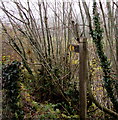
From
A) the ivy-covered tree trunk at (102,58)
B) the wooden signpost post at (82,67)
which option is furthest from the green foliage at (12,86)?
the ivy-covered tree trunk at (102,58)

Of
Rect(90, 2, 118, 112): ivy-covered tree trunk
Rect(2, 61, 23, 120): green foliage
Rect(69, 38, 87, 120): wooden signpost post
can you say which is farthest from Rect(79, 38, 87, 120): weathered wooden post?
Rect(90, 2, 118, 112): ivy-covered tree trunk

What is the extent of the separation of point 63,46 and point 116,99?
1.83 meters

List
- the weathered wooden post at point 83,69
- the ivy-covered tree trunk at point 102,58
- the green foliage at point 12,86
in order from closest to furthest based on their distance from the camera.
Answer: the weathered wooden post at point 83,69 < the green foliage at point 12,86 < the ivy-covered tree trunk at point 102,58

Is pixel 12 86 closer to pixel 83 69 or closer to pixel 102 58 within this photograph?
pixel 83 69

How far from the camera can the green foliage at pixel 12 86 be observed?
230 centimetres

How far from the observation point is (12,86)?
7.55 feet

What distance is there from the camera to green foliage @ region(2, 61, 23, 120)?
230 cm

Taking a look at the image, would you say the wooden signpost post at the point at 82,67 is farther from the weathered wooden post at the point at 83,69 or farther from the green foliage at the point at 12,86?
the green foliage at the point at 12,86

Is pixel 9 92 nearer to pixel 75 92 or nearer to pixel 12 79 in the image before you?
pixel 12 79

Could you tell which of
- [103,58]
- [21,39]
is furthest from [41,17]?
[103,58]

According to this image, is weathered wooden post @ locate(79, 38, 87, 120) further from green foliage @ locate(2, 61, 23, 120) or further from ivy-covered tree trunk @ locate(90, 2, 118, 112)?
ivy-covered tree trunk @ locate(90, 2, 118, 112)

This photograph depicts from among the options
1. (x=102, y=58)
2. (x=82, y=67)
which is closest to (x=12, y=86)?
(x=82, y=67)

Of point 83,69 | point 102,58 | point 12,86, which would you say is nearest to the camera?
point 83,69

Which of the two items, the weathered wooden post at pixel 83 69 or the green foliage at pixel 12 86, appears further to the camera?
the green foliage at pixel 12 86
